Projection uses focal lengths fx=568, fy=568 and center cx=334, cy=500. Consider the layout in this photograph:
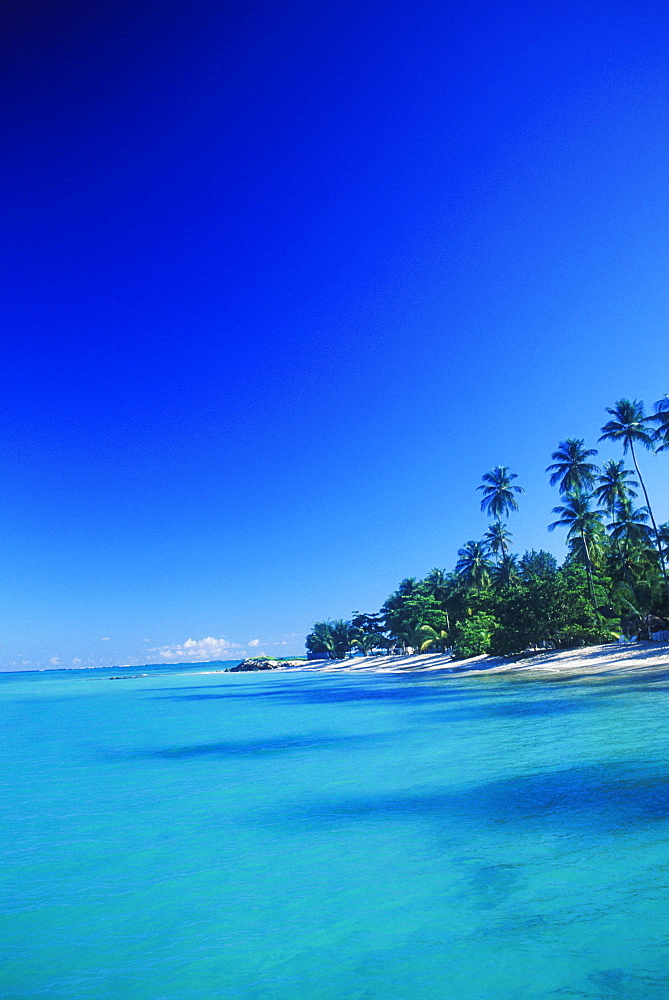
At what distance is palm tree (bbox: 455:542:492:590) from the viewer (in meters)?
69.2

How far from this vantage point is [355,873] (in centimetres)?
802

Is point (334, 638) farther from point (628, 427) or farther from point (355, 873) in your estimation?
point (355, 873)

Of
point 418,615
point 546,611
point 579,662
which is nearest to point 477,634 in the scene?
point 546,611

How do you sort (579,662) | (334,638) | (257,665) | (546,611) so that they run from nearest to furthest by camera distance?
1. (579,662)
2. (546,611)
3. (334,638)
4. (257,665)

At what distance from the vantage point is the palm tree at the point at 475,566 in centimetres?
6919

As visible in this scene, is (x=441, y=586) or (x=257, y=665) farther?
(x=257, y=665)

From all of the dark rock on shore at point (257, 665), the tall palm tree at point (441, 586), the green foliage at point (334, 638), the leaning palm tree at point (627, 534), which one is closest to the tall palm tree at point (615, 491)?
the leaning palm tree at point (627, 534)

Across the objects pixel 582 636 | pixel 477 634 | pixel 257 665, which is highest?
pixel 477 634

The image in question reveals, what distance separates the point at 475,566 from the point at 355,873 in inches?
2508

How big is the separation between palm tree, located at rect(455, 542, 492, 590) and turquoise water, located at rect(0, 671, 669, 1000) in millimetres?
52564

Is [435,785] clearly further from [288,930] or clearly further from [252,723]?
[252,723]

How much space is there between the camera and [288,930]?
666 cm

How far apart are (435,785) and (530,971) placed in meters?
7.43

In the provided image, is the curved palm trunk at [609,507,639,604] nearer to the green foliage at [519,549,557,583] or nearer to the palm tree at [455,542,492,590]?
the palm tree at [455,542,492,590]
